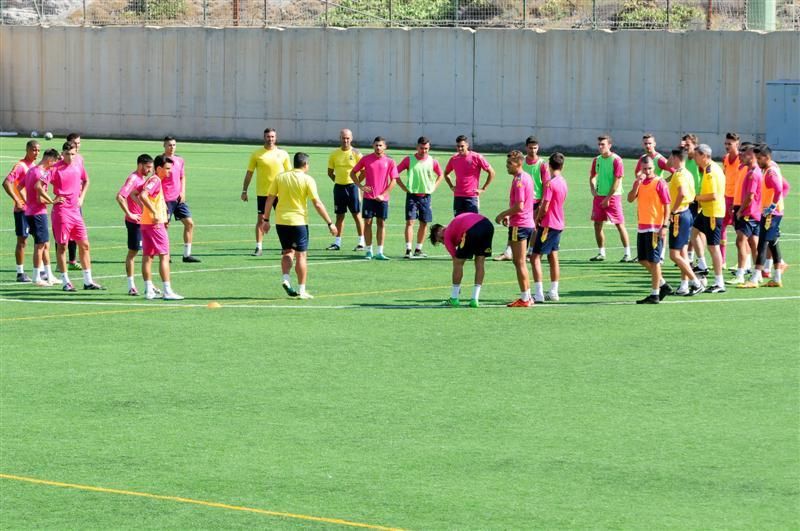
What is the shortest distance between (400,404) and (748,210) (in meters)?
8.79

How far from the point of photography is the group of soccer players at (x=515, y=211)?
19062mm

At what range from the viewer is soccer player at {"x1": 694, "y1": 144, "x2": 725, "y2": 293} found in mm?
20391

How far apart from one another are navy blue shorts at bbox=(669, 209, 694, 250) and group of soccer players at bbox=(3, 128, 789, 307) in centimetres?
2

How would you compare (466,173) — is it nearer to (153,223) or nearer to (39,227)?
(153,223)

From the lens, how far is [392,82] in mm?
54969

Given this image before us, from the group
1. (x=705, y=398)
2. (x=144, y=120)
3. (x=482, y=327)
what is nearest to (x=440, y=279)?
(x=482, y=327)

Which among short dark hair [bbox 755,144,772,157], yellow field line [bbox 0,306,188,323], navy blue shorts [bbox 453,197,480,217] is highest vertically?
short dark hair [bbox 755,144,772,157]

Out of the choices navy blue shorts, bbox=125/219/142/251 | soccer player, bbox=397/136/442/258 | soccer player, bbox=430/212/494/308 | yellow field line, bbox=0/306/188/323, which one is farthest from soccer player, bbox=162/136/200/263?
soccer player, bbox=430/212/494/308

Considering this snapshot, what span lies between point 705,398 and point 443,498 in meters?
4.03

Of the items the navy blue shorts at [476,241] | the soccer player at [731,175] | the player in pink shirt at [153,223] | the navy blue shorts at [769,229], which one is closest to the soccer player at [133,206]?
the player in pink shirt at [153,223]

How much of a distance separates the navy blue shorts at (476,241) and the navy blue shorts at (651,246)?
1.99 m

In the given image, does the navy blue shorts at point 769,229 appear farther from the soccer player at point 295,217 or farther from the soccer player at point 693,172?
the soccer player at point 295,217

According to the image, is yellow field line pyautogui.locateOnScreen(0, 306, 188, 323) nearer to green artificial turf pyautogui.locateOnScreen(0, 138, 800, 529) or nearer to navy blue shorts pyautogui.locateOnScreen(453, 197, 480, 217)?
green artificial turf pyautogui.locateOnScreen(0, 138, 800, 529)

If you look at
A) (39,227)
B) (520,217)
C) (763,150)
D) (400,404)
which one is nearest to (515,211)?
A: (520,217)
